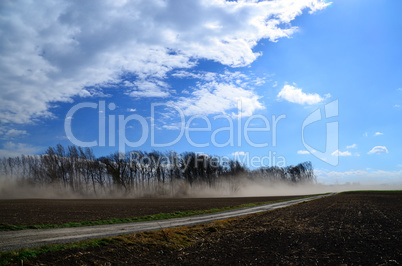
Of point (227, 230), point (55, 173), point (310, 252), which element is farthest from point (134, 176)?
point (310, 252)

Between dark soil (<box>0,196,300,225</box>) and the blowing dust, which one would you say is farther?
the blowing dust

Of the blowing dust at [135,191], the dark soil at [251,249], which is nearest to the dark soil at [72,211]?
the dark soil at [251,249]

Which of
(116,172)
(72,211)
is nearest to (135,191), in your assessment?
(116,172)

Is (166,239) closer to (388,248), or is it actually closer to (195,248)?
(195,248)

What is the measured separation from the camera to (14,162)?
401 feet

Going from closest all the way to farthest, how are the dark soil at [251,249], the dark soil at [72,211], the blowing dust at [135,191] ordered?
the dark soil at [251,249] → the dark soil at [72,211] → the blowing dust at [135,191]

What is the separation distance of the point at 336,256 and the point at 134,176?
4754 inches

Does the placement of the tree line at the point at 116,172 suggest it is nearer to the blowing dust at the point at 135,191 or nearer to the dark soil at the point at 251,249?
the blowing dust at the point at 135,191

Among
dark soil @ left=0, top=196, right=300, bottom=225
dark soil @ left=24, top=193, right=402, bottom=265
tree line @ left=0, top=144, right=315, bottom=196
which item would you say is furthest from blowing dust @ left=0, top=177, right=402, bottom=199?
dark soil @ left=24, top=193, right=402, bottom=265

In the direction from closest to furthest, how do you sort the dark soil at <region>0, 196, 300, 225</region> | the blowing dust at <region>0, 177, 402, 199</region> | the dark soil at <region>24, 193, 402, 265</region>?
the dark soil at <region>24, 193, 402, 265</region> → the dark soil at <region>0, 196, 300, 225</region> → the blowing dust at <region>0, 177, 402, 199</region>

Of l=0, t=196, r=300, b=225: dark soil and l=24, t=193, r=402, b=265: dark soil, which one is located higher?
l=24, t=193, r=402, b=265: dark soil

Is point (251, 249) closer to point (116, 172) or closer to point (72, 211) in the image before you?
point (72, 211)

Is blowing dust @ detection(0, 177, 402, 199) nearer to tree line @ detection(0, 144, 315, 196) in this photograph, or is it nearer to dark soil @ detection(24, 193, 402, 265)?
tree line @ detection(0, 144, 315, 196)

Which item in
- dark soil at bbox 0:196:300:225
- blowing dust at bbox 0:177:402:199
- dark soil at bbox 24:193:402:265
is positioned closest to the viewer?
dark soil at bbox 24:193:402:265
